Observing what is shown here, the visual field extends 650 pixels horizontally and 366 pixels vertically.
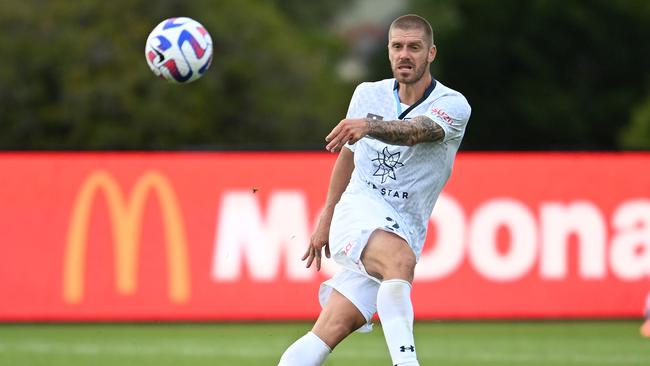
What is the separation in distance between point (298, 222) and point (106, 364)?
4330 mm

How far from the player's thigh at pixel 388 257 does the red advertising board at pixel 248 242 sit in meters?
7.61

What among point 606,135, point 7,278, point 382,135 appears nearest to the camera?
point 382,135

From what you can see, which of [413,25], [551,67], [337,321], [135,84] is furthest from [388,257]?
[551,67]

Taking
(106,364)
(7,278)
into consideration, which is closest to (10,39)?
(7,278)

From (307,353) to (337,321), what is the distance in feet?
0.82

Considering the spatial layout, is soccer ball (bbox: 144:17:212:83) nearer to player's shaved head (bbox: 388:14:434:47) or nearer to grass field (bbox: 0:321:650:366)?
player's shaved head (bbox: 388:14:434:47)

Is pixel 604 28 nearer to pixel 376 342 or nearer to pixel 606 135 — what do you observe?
pixel 606 135

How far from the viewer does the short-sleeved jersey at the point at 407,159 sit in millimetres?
8523

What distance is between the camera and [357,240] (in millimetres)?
8430

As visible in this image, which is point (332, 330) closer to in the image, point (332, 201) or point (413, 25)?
point (332, 201)

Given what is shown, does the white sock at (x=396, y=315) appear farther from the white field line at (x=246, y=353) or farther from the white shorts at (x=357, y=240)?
the white field line at (x=246, y=353)

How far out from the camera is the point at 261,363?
12508mm

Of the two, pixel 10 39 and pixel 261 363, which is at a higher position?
pixel 10 39

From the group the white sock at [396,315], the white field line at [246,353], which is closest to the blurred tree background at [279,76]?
the white field line at [246,353]
